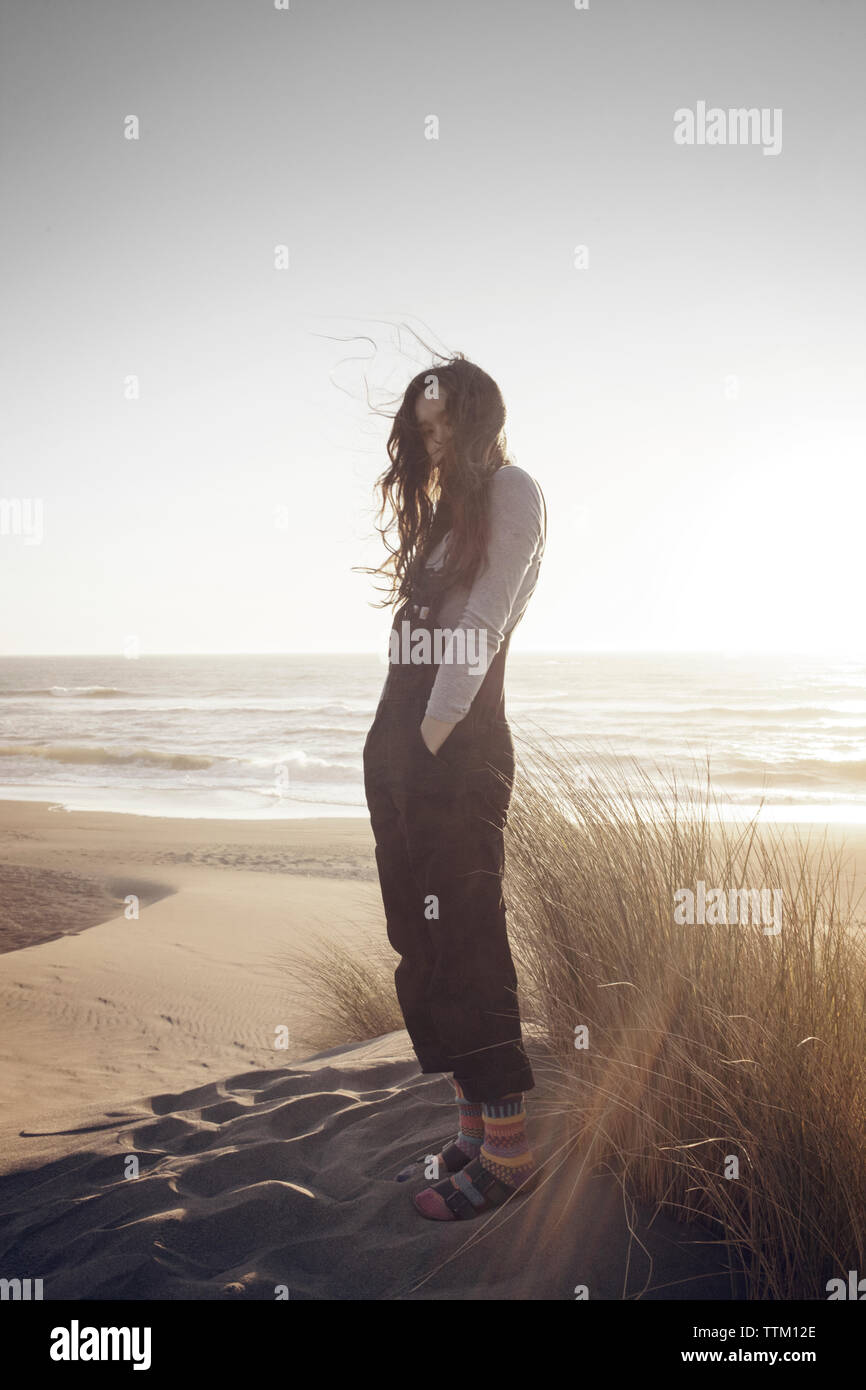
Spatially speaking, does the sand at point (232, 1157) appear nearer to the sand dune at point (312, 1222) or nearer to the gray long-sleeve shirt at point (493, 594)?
the sand dune at point (312, 1222)

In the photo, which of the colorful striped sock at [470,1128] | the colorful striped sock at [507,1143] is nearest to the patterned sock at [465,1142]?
the colorful striped sock at [470,1128]

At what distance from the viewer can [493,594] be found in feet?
6.65

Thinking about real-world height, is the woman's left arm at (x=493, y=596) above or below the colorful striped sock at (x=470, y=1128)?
above

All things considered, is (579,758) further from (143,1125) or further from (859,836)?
(859,836)

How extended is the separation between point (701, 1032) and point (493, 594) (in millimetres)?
1101

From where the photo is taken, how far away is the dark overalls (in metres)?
2.06

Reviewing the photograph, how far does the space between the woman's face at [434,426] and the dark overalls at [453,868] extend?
1.22 feet

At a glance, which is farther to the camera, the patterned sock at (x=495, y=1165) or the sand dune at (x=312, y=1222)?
the patterned sock at (x=495, y=1165)

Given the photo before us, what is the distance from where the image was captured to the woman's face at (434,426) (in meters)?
2.25

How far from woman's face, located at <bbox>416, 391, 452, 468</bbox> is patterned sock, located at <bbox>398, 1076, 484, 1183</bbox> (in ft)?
5.41

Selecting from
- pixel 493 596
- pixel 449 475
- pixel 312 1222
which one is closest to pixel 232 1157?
pixel 312 1222

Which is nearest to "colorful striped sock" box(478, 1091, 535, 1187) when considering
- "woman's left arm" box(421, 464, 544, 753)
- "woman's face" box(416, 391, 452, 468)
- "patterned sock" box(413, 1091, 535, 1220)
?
"patterned sock" box(413, 1091, 535, 1220)

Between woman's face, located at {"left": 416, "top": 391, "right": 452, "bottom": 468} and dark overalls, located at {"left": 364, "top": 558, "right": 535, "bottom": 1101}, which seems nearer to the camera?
dark overalls, located at {"left": 364, "top": 558, "right": 535, "bottom": 1101}

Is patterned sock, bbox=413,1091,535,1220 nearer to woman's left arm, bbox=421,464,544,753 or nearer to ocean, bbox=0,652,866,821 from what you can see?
woman's left arm, bbox=421,464,544,753
